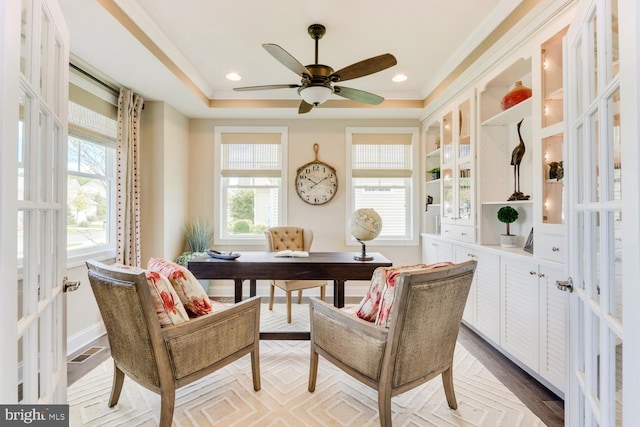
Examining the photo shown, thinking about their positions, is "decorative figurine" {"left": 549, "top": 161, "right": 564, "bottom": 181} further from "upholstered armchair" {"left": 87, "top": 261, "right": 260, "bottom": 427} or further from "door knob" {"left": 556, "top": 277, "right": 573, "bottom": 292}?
"upholstered armchair" {"left": 87, "top": 261, "right": 260, "bottom": 427}

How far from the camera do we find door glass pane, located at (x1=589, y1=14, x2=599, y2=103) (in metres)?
1.03

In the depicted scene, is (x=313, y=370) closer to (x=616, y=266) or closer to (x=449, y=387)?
(x=449, y=387)

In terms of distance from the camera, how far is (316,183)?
172 inches

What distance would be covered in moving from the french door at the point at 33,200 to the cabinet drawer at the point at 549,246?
256 centimetres

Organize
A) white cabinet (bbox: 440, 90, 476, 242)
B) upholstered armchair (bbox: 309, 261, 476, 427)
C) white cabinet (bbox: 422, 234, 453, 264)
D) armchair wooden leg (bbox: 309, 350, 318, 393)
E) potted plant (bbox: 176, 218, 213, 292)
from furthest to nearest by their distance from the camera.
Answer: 1. potted plant (bbox: 176, 218, 213, 292)
2. white cabinet (bbox: 422, 234, 453, 264)
3. white cabinet (bbox: 440, 90, 476, 242)
4. armchair wooden leg (bbox: 309, 350, 318, 393)
5. upholstered armchair (bbox: 309, 261, 476, 427)

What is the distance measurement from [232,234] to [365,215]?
8.55 feet

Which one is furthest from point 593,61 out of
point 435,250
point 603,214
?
point 435,250

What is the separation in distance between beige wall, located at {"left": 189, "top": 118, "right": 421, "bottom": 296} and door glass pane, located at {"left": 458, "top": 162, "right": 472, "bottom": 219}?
1364mm

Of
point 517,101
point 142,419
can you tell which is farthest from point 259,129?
point 142,419

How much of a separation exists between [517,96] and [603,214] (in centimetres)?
186

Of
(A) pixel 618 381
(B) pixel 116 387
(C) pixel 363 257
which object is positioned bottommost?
(B) pixel 116 387

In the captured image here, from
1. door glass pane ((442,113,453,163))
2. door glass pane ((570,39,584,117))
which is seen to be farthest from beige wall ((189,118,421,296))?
door glass pane ((570,39,584,117))

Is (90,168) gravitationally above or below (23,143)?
above

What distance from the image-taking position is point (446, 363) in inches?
70.9
